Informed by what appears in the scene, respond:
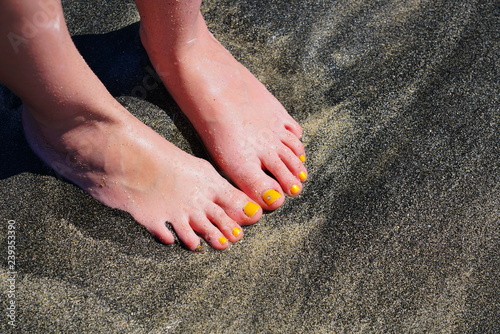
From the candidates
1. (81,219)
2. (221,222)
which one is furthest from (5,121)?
(221,222)

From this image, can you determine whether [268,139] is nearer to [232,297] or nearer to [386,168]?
[386,168]

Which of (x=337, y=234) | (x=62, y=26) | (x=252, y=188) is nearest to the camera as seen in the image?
(x=62, y=26)

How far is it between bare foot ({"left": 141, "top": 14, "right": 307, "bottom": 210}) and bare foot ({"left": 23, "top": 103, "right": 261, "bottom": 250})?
3.8 inches

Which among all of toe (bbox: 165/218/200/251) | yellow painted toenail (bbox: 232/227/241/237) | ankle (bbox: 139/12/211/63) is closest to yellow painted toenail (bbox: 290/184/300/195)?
yellow painted toenail (bbox: 232/227/241/237)

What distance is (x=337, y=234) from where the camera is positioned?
166cm

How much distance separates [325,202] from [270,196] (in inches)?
7.0

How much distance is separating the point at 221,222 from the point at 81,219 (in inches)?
16.9

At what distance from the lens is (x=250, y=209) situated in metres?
1.72

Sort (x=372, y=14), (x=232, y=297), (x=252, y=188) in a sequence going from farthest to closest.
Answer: (x=372, y=14)
(x=252, y=188)
(x=232, y=297)

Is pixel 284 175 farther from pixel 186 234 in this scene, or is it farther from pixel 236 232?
pixel 186 234

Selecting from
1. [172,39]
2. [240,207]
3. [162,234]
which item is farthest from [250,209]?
[172,39]

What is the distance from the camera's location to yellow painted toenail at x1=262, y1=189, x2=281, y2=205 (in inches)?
68.8

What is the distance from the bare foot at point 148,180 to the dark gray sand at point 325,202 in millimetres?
51

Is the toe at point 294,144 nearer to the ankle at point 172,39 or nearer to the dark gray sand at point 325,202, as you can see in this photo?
the dark gray sand at point 325,202
